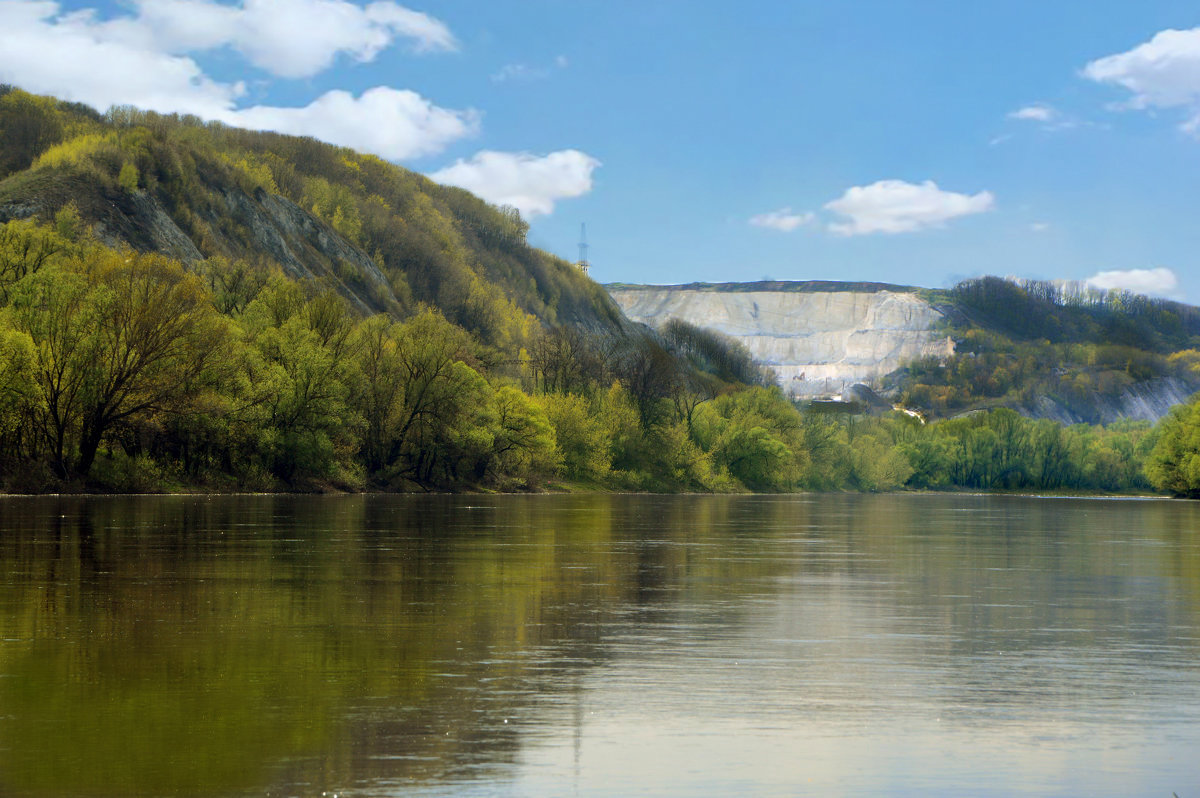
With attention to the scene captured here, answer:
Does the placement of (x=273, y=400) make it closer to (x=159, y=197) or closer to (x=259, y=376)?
(x=259, y=376)

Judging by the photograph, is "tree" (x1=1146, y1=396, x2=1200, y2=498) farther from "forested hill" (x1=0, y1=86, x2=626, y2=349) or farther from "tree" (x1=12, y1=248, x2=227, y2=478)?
"tree" (x1=12, y1=248, x2=227, y2=478)

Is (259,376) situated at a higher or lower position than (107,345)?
lower

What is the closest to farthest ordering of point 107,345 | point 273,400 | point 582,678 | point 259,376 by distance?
point 582,678, point 107,345, point 259,376, point 273,400

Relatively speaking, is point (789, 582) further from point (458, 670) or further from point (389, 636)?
point (458, 670)

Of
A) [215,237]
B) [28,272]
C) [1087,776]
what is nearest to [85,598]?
[1087,776]

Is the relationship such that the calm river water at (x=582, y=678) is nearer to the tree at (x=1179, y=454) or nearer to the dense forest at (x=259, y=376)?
the dense forest at (x=259, y=376)

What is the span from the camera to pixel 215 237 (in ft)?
478

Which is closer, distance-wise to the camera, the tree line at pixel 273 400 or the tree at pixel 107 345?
the tree at pixel 107 345

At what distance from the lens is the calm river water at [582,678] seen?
1041 centimetres

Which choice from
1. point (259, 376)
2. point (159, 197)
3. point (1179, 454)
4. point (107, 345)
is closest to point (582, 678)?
point (107, 345)

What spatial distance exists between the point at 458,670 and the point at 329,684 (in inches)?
69.9

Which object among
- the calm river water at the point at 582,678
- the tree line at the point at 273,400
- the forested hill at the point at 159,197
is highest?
the forested hill at the point at 159,197

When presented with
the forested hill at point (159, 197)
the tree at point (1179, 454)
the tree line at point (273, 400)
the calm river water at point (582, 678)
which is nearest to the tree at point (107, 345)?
the tree line at point (273, 400)

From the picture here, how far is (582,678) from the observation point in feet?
48.5
